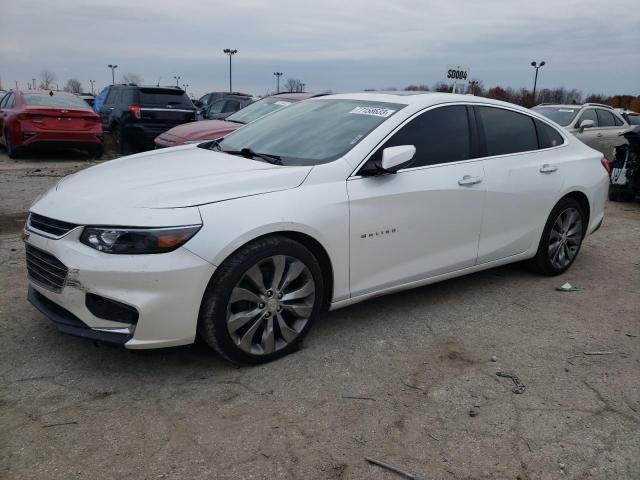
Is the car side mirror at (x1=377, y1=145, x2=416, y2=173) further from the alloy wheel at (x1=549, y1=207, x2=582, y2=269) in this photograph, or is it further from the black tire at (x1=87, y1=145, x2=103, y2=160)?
the black tire at (x1=87, y1=145, x2=103, y2=160)

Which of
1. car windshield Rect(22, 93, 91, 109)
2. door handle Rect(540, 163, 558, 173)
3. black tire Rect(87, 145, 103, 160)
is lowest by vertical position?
black tire Rect(87, 145, 103, 160)

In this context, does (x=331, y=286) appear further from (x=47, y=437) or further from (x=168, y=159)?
(x=47, y=437)

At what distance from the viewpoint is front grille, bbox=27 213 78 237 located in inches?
122

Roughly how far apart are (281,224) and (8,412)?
1.71 m

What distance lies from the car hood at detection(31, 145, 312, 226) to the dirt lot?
938 mm

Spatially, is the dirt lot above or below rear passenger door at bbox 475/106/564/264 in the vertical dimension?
below

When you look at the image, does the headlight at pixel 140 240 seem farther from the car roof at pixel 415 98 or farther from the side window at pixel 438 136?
the car roof at pixel 415 98

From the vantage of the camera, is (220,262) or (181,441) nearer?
(181,441)

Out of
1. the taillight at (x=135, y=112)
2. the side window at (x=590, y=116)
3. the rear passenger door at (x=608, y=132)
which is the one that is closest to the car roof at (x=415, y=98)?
the side window at (x=590, y=116)

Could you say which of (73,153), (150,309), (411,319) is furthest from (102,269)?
(73,153)

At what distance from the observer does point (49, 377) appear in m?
3.19

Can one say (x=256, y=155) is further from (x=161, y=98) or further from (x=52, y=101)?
(x=52, y=101)

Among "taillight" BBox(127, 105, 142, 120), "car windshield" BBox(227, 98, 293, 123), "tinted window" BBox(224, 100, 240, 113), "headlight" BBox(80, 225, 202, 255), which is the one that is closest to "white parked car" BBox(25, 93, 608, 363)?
"headlight" BBox(80, 225, 202, 255)

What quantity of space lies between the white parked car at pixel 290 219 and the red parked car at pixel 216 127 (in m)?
3.44
